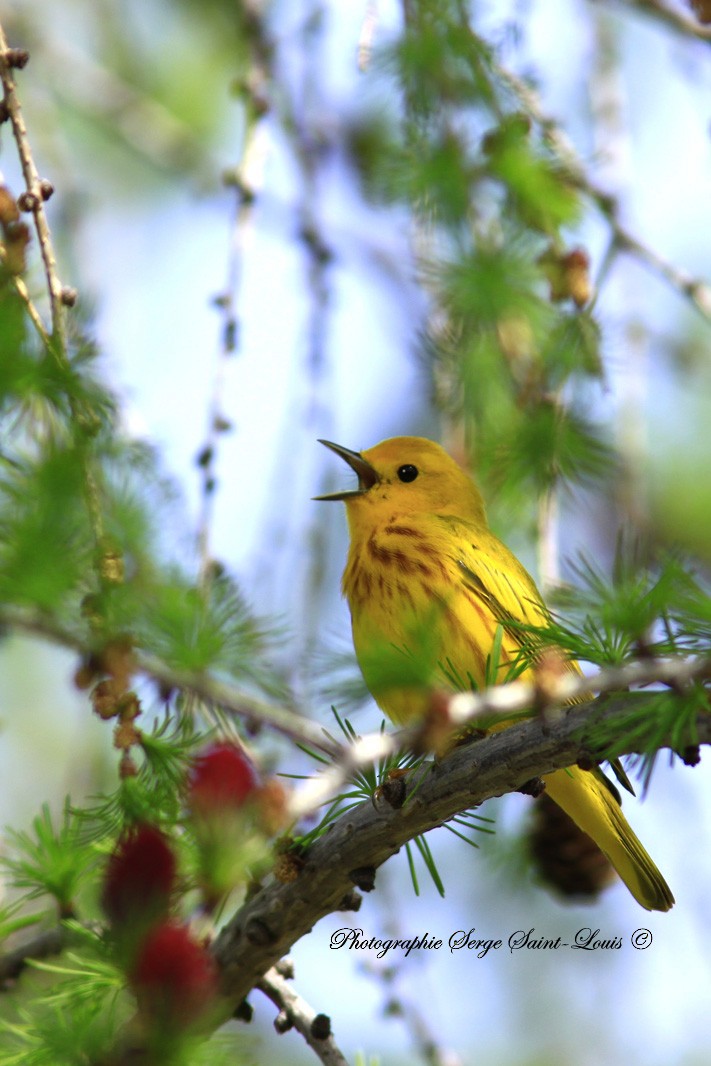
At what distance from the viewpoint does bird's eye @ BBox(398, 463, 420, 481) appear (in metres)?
3.83

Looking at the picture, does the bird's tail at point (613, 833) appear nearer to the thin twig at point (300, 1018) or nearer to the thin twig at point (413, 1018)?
the thin twig at point (413, 1018)

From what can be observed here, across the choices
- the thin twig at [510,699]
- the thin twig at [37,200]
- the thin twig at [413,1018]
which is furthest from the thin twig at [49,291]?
the thin twig at [413,1018]

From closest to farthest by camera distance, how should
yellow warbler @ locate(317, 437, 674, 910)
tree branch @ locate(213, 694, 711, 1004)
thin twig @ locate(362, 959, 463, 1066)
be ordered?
tree branch @ locate(213, 694, 711, 1004)
thin twig @ locate(362, 959, 463, 1066)
yellow warbler @ locate(317, 437, 674, 910)

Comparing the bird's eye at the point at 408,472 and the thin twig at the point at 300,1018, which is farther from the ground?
the bird's eye at the point at 408,472

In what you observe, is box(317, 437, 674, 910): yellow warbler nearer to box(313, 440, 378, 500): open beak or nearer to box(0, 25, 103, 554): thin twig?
box(313, 440, 378, 500): open beak

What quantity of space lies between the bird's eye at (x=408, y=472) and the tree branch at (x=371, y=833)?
5.68ft

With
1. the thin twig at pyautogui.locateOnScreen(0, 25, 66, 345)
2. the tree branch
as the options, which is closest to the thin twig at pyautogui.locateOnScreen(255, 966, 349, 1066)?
the tree branch

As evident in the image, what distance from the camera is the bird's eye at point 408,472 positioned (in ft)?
12.6

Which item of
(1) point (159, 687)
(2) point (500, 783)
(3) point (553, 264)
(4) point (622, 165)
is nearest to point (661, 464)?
(4) point (622, 165)

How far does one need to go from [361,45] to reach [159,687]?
1.48 m

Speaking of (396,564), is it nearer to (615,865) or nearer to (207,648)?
(615,865)

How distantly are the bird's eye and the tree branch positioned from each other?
1.73m

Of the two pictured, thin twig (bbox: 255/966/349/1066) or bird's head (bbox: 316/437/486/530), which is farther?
bird's head (bbox: 316/437/486/530)

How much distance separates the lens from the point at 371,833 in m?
2.17
